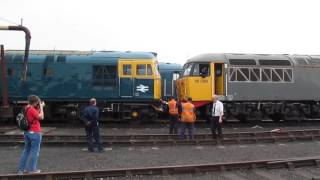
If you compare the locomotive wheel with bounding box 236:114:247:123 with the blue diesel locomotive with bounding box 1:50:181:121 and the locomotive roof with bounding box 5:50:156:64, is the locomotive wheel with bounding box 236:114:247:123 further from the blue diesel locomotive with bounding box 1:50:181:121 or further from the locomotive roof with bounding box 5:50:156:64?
the locomotive roof with bounding box 5:50:156:64

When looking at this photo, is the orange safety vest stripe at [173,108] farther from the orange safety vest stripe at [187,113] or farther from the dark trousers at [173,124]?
the orange safety vest stripe at [187,113]

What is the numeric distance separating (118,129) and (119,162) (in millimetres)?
8684

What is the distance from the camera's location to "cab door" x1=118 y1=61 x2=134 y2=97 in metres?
23.1

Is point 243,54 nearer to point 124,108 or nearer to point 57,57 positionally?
point 124,108

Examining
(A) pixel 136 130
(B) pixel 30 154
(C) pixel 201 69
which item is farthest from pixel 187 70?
(B) pixel 30 154

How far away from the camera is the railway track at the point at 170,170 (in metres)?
9.56

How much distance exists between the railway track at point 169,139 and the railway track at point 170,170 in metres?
4.59

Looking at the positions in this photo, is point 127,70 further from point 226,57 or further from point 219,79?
point 226,57

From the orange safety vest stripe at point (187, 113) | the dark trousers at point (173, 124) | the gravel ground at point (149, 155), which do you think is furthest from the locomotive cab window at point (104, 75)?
the gravel ground at point (149, 155)

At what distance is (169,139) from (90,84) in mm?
8064

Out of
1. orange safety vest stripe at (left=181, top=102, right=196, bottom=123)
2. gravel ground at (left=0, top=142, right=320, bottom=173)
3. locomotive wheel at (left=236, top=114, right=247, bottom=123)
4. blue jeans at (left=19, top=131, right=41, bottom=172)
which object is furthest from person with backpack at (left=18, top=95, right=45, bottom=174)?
locomotive wheel at (left=236, top=114, right=247, bottom=123)

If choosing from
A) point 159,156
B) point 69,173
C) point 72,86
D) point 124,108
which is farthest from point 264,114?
point 69,173

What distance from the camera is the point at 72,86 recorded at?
23344 millimetres

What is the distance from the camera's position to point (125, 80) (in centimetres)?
2316
